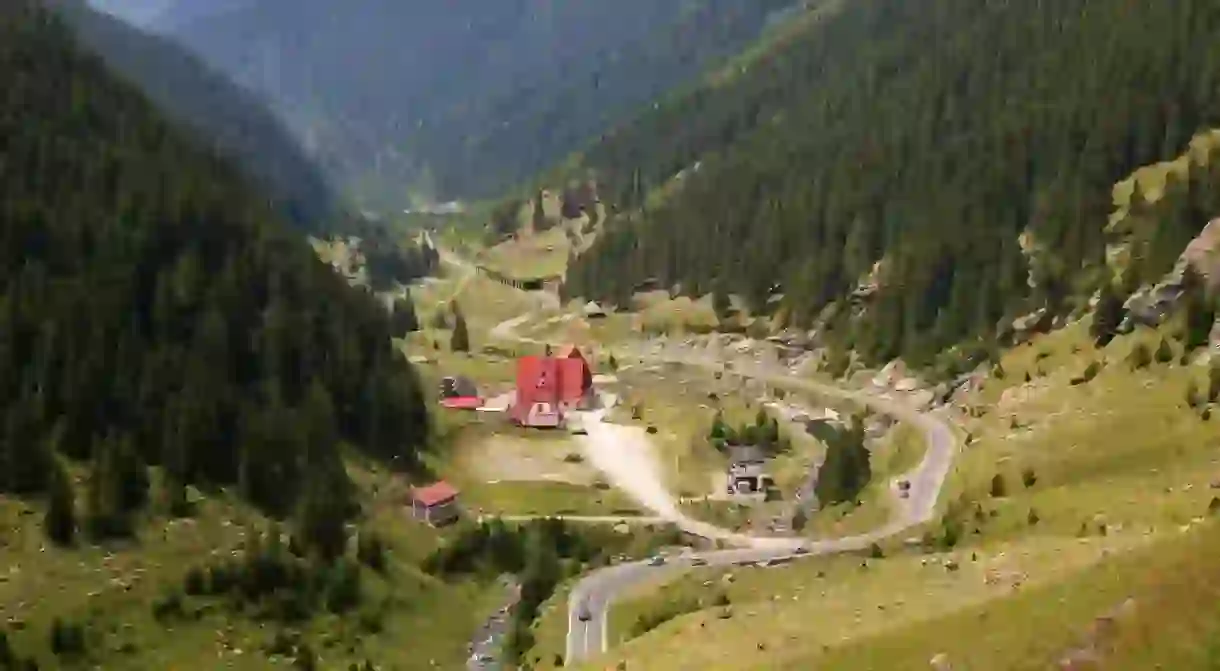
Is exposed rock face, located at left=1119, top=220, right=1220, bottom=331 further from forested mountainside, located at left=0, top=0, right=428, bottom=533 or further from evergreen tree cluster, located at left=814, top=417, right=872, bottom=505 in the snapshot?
forested mountainside, located at left=0, top=0, right=428, bottom=533

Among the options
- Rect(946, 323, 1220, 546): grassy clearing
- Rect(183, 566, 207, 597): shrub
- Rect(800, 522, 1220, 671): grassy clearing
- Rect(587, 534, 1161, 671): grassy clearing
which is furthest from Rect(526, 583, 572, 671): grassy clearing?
Rect(946, 323, 1220, 546): grassy clearing

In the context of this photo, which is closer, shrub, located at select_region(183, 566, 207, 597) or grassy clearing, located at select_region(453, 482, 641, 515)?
shrub, located at select_region(183, 566, 207, 597)

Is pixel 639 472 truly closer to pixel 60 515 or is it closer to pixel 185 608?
pixel 185 608

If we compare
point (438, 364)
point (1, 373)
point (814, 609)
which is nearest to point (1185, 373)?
point (814, 609)

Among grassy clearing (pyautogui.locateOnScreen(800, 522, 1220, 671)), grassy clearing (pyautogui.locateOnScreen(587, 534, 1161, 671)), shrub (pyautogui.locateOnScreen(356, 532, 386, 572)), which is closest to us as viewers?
grassy clearing (pyautogui.locateOnScreen(800, 522, 1220, 671))

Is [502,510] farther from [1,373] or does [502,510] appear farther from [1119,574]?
[1119,574]

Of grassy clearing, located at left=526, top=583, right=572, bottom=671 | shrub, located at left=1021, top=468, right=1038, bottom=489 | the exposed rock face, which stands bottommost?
grassy clearing, located at left=526, top=583, right=572, bottom=671
